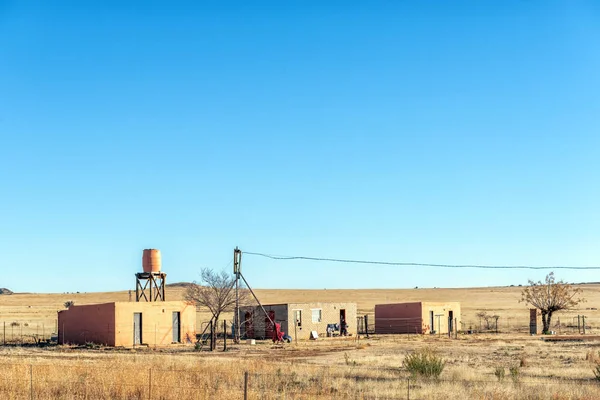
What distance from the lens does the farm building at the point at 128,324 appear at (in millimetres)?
43906

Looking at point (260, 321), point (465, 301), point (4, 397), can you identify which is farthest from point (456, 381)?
point (465, 301)

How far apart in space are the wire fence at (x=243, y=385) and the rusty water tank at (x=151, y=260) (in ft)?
80.6

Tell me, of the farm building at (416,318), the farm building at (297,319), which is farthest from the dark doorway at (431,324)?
the farm building at (297,319)

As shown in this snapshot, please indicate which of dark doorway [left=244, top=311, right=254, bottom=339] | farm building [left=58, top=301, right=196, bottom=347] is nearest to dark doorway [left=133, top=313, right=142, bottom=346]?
farm building [left=58, top=301, right=196, bottom=347]

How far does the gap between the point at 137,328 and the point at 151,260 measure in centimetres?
589

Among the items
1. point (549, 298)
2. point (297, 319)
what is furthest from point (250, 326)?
point (549, 298)

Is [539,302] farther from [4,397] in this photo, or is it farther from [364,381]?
[4,397]

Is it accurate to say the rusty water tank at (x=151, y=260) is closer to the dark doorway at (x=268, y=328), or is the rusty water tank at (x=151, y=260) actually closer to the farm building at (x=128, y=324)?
the farm building at (x=128, y=324)

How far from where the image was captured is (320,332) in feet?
183

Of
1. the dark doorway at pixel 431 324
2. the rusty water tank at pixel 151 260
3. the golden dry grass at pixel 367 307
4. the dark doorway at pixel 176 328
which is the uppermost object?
the rusty water tank at pixel 151 260

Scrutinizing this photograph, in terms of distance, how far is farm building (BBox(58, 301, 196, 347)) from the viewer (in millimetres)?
43906

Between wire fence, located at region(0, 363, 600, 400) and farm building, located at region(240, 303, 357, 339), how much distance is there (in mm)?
27715

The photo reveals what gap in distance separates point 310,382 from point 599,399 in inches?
318

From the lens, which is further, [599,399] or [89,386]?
[89,386]
